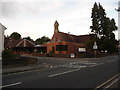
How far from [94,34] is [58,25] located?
594 inches

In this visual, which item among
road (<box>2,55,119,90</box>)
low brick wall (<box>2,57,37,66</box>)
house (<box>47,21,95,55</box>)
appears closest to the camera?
road (<box>2,55,119,90</box>)

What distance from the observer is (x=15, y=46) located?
71.0m

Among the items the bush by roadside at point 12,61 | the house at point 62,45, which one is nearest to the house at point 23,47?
the house at point 62,45

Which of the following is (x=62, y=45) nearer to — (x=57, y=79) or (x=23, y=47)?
(x=23, y=47)

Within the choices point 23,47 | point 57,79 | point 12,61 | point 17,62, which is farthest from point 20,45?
point 57,79

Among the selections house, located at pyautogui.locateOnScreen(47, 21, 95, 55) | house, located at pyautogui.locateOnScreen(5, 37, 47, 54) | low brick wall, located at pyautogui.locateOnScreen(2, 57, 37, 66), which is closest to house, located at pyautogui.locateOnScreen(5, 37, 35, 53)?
house, located at pyautogui.locateOnScreen(5, 37, 47, 54)

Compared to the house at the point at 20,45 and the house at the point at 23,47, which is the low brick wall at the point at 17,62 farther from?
the house at the point at 20,45

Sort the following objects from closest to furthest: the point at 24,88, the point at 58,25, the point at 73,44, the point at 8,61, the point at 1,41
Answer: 1. the point at 24,88
2. the point at 8,61
3. the point at 1,41
4. the point at 73,44
5. the point at 58,25

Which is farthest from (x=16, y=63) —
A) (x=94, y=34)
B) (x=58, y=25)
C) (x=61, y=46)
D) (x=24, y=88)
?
(x=58, y=25)

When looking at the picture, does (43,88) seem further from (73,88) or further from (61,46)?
(61,46)

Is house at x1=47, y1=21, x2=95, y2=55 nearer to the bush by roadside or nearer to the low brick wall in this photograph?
the low brick wall

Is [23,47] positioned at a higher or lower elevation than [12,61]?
higher

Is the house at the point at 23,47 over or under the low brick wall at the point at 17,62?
over

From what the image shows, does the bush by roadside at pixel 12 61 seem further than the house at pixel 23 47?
No
